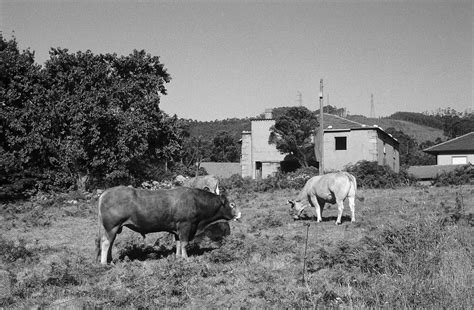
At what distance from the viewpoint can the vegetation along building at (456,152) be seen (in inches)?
1967

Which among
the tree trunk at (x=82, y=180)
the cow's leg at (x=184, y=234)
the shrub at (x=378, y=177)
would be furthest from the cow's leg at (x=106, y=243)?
the shrub at (x=378, y=177)

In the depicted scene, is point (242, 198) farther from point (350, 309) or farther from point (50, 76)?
point (350, 309)

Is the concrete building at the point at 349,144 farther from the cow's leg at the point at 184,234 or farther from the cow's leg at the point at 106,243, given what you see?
the cow's leg at the point at 106,243

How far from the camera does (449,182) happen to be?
32.0 meters

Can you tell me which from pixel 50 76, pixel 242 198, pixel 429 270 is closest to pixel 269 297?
pixel 429 270

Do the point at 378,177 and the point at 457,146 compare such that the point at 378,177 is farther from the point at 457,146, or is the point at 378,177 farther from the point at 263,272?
the point at 263,272

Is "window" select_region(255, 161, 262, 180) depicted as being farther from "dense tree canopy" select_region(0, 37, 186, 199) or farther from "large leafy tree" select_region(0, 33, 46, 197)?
"large leafy tree" select_region(0, 33, 46, 197)

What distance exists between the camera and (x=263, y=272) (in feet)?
31.4

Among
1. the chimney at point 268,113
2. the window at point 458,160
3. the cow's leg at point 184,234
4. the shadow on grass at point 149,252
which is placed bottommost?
the shadow on grass at point 149,252

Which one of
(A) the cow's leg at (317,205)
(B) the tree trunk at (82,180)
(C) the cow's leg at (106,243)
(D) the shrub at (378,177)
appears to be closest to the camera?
(C) the cow's leg at (106,243)

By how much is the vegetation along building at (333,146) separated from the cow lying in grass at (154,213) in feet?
103

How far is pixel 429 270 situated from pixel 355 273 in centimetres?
137

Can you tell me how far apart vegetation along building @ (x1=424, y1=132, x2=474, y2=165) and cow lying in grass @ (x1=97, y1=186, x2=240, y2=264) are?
142ft

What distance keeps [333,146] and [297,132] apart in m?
4.15
